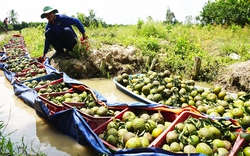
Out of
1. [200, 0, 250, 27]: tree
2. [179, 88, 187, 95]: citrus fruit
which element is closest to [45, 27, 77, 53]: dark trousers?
[179, 88, 187, 95]: citrus fruit

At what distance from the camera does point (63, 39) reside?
6.94m

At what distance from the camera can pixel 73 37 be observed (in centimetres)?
681

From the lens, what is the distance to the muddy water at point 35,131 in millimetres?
3053

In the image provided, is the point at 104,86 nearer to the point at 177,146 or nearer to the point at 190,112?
the point at 190,112

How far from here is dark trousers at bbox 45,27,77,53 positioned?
6.62m

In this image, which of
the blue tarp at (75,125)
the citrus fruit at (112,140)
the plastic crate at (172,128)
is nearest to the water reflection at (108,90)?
the blue tarp at (75,125)

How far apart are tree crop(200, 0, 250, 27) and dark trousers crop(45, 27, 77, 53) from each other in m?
17.5

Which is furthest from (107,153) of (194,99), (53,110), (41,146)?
(194,99)

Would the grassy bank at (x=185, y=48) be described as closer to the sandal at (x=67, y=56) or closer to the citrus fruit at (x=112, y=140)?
the sandal at (x=67, y=56)

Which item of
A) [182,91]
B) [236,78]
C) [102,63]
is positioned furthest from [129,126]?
[102,63]

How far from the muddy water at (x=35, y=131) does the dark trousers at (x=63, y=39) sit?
7.54ft

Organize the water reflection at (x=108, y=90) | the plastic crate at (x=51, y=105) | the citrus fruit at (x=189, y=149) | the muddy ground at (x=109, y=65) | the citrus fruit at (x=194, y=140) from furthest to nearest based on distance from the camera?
the muddy ground at (x=109, y=65), the water reflection at (x=108, y=90), the plastic crate at (x=51, y=105), the citrus fruit at (x=194, y=140), the citrus fruit at (x=189, y=149)

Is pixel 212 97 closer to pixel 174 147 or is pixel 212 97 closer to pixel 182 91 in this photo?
pixel 182 91

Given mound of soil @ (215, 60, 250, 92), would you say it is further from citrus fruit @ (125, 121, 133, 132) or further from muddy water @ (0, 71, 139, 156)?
citrus fruit @ (125, 121, 133, 132)
